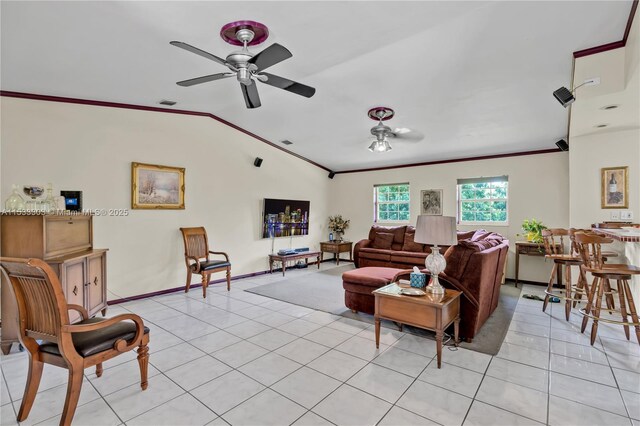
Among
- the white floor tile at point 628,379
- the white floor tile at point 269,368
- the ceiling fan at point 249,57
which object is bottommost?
the white floor tile at point 269,368

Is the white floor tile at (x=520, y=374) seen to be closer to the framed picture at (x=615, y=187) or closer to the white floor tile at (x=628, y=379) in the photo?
the white floor tile at (x=628, y=379)

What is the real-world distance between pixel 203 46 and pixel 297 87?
3.21ft

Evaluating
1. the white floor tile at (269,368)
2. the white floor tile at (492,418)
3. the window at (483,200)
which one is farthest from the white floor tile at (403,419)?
the window at (483,200)

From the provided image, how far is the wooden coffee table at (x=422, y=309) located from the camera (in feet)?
8.65

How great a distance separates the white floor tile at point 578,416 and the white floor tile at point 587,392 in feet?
0.21

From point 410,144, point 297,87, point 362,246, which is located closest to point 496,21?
point 297,87

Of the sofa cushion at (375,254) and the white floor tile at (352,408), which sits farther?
the sofa cushion at (375,254)

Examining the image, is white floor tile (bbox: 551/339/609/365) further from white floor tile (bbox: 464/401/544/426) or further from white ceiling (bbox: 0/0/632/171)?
white ceiling (bbox: 0/0/632/171)

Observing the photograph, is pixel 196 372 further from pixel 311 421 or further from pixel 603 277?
pixel 603 277

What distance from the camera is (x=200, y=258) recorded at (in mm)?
5277

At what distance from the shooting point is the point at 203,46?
2.99 metres

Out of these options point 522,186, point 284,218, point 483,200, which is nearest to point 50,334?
point 284,218

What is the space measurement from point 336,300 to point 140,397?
2.84 m

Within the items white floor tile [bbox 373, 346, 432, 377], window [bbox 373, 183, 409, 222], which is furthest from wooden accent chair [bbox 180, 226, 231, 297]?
window [bbox 373, 183, 409, 222]
